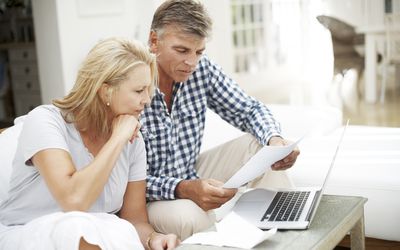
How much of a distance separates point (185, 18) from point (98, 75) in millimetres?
432

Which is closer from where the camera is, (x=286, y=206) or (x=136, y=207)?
(x=286, y=206)

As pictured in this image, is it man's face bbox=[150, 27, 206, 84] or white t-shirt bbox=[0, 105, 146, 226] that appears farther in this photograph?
man's face bbox=[150, 27, 206, 84]

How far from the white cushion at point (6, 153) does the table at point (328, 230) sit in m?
0.69

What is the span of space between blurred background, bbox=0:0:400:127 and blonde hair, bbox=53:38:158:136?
2.73m

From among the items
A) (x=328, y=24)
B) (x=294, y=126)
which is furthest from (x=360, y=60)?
(x=294, y=126)

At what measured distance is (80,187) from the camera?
1.61 m

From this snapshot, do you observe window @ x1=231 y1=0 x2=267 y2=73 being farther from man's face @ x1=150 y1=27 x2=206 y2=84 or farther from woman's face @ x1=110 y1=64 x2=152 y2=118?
woman's face @ x1=110 y1=64 x2=152 y2=118

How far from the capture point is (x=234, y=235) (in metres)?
1.56

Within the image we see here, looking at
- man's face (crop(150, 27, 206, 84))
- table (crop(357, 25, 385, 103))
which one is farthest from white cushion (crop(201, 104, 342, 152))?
table (crop(357, 25, 385, 103))

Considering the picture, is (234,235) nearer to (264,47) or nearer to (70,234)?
(70,234)

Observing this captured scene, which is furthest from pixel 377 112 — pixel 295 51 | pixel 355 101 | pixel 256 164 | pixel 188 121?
pixel 256 164

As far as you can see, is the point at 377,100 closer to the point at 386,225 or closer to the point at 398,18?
the point at 398,18

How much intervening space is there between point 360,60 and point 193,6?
15.4 ft

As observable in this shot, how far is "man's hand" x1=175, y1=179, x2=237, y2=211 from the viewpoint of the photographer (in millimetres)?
1815
